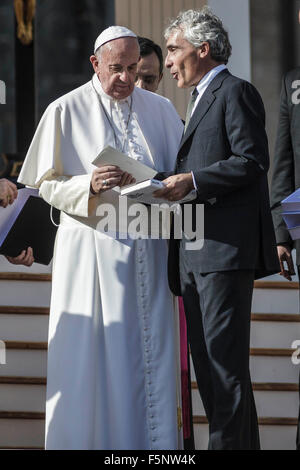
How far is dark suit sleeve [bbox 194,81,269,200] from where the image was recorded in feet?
12.6

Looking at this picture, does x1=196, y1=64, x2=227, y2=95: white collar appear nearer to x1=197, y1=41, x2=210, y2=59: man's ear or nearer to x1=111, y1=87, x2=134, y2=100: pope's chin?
x1=197, y1=41, x2=210, y2=59: man's ear

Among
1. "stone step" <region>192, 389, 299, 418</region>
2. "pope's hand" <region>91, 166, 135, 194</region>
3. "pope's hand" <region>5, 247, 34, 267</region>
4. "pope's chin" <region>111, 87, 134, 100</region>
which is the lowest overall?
"stone step" <region>192, 389, 299, 418</region>

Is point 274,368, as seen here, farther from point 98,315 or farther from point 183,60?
point 183,60

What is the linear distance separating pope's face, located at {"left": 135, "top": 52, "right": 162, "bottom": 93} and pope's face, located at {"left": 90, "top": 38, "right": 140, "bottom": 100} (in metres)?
0.92

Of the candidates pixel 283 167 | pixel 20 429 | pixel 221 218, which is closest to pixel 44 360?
pixel 20 429

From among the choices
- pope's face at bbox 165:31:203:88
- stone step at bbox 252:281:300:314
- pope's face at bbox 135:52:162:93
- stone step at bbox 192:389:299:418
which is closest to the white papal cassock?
pope's face at bbox 165:31:203:88

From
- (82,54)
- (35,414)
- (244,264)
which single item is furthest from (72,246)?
(82,54)

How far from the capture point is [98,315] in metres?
4.32

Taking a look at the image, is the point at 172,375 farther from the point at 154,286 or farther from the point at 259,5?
the point at 259,5

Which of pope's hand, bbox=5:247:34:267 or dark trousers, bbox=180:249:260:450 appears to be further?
pope's hand, bbox=5:247:34:267

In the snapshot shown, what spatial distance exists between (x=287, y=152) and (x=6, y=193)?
1.26 metres

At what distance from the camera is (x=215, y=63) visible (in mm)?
4109

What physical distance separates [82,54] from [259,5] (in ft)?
6.39
